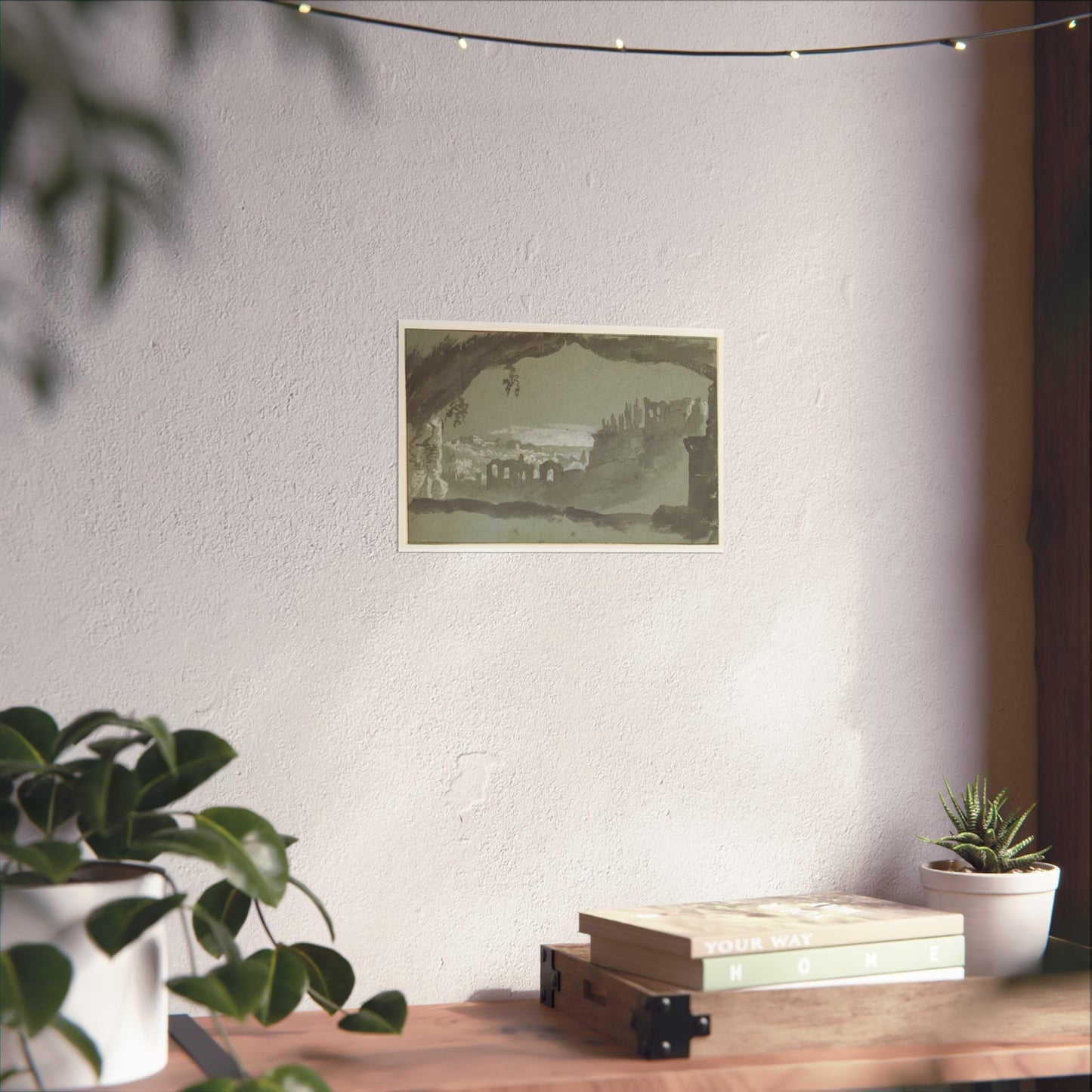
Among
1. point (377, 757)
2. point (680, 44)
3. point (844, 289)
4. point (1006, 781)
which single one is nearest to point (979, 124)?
point (844, 289)

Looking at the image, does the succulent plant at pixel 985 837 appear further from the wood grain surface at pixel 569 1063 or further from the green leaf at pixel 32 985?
the green leaf at pixel 32 985

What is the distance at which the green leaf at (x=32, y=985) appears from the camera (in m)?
0.77

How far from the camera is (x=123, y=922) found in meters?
0.89

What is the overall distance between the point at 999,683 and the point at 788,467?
386 mm

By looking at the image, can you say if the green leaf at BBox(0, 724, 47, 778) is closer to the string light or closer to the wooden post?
the string light

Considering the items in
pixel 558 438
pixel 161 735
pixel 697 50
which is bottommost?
pixel 161 735

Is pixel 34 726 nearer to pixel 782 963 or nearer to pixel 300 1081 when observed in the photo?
pixel 300 1081

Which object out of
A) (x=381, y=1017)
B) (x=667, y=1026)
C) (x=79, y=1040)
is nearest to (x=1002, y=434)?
(x=667, y=1026)

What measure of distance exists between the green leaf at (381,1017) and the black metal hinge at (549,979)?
0.22 metres

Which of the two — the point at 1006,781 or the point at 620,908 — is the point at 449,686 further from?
the point at 1006,781

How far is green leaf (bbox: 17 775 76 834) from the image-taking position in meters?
0.96

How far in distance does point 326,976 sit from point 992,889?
72 centimetres

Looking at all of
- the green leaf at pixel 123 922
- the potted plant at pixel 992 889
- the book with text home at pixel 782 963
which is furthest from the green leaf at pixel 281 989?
the potted plant at pixel 992 889

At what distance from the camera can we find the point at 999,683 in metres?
1.47
